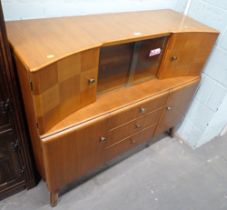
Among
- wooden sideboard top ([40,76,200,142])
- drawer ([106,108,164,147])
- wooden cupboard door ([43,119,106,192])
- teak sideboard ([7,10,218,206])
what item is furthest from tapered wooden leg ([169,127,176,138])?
wooden cupboard door ([43,119,106,192])

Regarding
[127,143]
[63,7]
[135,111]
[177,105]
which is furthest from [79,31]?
[177,105]

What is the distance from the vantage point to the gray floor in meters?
1.43

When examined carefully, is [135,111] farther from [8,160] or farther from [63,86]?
[8,160]

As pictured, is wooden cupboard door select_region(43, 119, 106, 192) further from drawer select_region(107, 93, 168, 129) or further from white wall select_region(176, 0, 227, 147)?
white wall select_region(176, 0, 227, 147)

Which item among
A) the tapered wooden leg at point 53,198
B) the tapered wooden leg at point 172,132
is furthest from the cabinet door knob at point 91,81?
the tapered wooden leg at point 172,132

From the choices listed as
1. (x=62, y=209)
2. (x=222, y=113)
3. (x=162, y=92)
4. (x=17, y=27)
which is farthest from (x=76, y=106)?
(x=222, y=113)

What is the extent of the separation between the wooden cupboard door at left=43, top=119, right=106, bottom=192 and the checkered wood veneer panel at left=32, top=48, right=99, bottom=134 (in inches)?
4.1

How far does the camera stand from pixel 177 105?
160 centimetres

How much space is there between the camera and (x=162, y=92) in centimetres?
138

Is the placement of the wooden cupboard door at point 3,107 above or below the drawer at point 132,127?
above

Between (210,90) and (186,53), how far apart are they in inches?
16.8

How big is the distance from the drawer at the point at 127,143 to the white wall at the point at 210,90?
453mm

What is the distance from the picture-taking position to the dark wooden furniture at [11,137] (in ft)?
3.04

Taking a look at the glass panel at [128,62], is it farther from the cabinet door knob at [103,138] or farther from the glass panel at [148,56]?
the cabinet door knob at [103,138]
